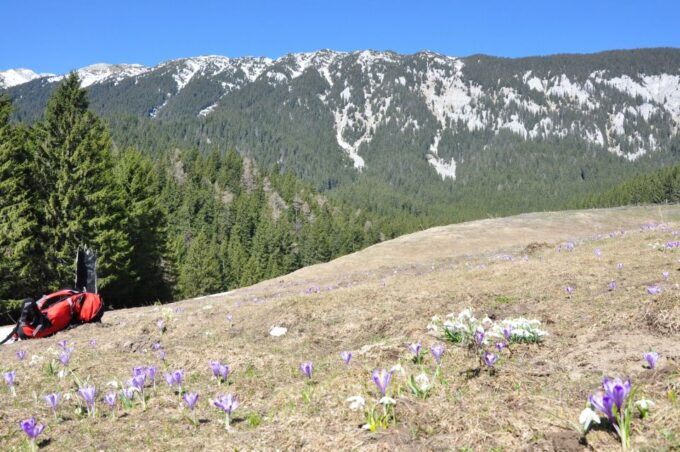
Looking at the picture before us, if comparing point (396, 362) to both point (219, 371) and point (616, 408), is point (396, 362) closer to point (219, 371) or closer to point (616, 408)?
point (219, 371)

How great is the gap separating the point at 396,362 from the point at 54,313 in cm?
→ 1169

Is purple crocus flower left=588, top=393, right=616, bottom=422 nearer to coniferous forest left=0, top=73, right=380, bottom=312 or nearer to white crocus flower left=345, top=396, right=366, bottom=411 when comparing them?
white crocus flower left=345, top=396, right=366, bottom=411

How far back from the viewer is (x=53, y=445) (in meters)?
4.61

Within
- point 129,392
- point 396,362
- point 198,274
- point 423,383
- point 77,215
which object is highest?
point 77,215

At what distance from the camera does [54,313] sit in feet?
43.6

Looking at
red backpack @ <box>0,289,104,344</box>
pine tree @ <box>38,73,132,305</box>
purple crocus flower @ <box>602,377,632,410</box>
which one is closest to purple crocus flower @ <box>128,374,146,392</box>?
purple crocus flower @ <box>602,377,632,410</box>

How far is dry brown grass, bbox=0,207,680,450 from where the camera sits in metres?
4.02

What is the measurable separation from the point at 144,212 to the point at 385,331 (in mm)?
35473

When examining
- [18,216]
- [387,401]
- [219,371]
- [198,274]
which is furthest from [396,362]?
→ [198,274]

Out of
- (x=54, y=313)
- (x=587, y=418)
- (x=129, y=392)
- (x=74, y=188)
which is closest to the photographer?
(x=587, y=418)

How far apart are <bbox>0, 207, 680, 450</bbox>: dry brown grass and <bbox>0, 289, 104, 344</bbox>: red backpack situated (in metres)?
0.90

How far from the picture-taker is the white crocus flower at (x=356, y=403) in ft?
14.3

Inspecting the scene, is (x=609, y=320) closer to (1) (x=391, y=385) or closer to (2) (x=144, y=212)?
(1) (x=391, y=385)

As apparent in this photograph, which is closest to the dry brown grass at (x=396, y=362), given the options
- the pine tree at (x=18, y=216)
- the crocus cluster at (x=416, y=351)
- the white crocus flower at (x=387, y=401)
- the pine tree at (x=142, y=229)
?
the crocus cluster at (x=416, y=351)
